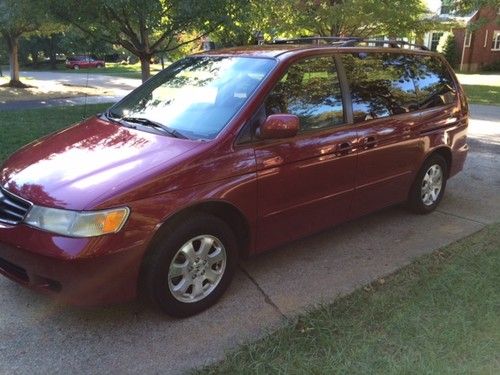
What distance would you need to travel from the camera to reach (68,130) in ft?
13.5

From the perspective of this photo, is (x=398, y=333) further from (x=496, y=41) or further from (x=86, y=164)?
(x=496, y=41)

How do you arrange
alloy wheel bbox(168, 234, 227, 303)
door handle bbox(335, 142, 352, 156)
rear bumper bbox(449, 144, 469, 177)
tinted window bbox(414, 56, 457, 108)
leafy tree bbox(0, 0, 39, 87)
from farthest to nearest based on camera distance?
leafy tree bbox(0, 0, 39, 87) → rear bumper bbox(449, 144, 469, 177) → tinted window bbox(414, 56, 457, 108) → door handle bbox(335, 142, 352, 156) → alloy wheel bbox(168, 234, 227, 303)

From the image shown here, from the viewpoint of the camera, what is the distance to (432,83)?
5277 millimetres

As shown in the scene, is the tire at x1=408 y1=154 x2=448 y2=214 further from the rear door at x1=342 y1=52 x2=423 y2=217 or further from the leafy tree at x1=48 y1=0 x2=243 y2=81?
the leafy tree at x1=48 y1=0 x2=243 y2=81

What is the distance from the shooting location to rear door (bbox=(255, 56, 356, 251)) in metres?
3.68

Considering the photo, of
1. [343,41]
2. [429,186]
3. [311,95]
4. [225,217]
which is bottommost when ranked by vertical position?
[429,186]

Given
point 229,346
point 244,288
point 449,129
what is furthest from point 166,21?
point 229,346

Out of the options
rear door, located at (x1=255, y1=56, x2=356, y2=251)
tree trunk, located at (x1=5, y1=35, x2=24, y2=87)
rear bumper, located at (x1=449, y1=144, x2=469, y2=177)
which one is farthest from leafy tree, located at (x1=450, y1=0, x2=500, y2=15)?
tree trunk, located at (x1=5, y1=35, x2=24, y2=87)

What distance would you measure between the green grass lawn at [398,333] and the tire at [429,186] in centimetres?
138

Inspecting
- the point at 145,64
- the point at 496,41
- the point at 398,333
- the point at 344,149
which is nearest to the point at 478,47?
the point at 496,41

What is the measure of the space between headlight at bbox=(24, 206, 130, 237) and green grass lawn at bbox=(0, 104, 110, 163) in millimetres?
4387

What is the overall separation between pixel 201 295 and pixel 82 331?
0.79 m

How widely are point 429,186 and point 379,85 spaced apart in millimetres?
1404

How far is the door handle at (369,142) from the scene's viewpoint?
4328mm
